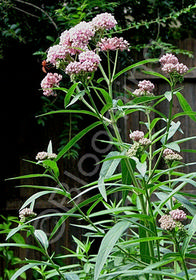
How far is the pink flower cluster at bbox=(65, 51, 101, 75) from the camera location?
120 centimetres

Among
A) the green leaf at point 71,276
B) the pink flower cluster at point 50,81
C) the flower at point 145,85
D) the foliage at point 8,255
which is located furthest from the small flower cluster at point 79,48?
the foliage at point 8,255

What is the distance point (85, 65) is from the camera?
1.19 metres

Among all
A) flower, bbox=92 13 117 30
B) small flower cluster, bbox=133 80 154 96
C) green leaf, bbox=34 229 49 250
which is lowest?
green leaf, bbox=34 229 49 250

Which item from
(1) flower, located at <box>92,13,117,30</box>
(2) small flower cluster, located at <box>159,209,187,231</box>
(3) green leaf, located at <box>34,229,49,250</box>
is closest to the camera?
(2) small flower cluster, located at <box>159,209,187,231</box>

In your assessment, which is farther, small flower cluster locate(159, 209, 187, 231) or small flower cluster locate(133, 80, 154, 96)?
small flower cluster locate(133, 80, 154, 96)

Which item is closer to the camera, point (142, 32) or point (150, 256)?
point (150, 256)

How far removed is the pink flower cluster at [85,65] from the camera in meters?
1.20

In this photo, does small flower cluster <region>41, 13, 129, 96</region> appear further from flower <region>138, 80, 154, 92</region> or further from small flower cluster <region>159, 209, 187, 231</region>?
small flower cluster <region>159, 209, 187, 231</region>

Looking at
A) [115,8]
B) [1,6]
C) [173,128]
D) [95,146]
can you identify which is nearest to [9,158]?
[95,146]

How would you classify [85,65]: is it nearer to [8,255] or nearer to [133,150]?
[133,150]

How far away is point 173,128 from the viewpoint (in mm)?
1392

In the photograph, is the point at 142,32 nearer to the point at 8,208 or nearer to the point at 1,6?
the point at 1,6

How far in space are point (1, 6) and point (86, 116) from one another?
3.18 feet

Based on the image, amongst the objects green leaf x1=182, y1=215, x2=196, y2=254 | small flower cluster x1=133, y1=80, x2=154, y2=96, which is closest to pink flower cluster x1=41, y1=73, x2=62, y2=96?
small flower cluster x1=133, y1=80, x2=154, y2=96
